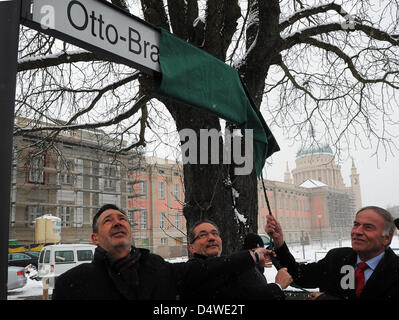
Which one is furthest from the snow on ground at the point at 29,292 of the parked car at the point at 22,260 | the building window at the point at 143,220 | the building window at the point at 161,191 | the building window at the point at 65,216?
the building window at the point at 161,191

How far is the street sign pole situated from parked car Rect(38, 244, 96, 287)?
51.1 feet

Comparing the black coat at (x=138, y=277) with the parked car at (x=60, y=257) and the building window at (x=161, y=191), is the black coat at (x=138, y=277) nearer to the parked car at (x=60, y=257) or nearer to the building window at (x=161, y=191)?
the parked car at (x=60, y=257)

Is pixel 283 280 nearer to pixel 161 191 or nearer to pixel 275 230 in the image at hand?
pixel 275 230

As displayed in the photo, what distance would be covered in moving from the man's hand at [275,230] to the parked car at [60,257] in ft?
48.4

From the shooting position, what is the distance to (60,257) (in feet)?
57.0

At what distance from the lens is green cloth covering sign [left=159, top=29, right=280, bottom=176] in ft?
8.48

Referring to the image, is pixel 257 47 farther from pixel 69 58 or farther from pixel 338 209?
pixel 338 209

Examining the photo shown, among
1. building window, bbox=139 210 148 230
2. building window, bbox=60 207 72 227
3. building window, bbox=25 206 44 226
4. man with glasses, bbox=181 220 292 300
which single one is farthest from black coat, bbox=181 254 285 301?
building window, bbox=139 210 148 230

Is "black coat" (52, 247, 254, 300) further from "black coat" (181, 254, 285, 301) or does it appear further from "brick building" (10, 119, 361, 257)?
"brick building" (10, 119, 361, 257)

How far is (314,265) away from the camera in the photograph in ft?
8.98

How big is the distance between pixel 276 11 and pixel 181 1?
119 cm

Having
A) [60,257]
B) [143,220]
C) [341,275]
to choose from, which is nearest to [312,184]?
[143,220]

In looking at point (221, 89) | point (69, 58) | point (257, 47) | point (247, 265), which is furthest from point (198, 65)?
point (69, 58)

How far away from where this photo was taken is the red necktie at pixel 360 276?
2273mm
